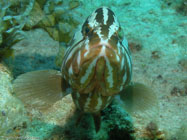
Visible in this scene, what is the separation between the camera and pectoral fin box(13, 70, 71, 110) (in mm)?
2463

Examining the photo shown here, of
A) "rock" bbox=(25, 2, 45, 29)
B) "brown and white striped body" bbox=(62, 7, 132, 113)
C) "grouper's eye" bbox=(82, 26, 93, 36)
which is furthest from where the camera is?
"rock" bbox=(25, 2, 45, 29)

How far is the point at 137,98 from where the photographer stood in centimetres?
279

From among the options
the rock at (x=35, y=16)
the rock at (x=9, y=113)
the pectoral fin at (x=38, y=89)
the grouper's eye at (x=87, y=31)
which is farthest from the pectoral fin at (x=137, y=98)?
the rock at (x=35, y=16)

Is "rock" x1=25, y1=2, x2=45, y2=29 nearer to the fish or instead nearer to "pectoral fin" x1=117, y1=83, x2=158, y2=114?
the fish

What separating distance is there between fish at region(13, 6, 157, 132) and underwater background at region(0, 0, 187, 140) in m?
0.45

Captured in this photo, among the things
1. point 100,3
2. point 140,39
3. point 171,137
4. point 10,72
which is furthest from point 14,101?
point 100,3

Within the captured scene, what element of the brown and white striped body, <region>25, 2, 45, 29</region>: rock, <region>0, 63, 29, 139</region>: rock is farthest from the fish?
<region>25, 2, 45, 29</region>: rock

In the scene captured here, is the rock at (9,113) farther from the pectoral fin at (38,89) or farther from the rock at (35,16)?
the rock at (35,16)

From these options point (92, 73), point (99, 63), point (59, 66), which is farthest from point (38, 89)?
point (59, 66)

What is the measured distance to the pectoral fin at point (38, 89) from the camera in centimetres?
246

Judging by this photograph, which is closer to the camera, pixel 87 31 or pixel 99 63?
pixel 99 63

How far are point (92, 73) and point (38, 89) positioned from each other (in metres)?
1.02

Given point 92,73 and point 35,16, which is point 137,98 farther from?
point 35,16

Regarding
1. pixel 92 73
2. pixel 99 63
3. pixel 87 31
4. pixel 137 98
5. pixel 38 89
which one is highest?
pixel 87 31
